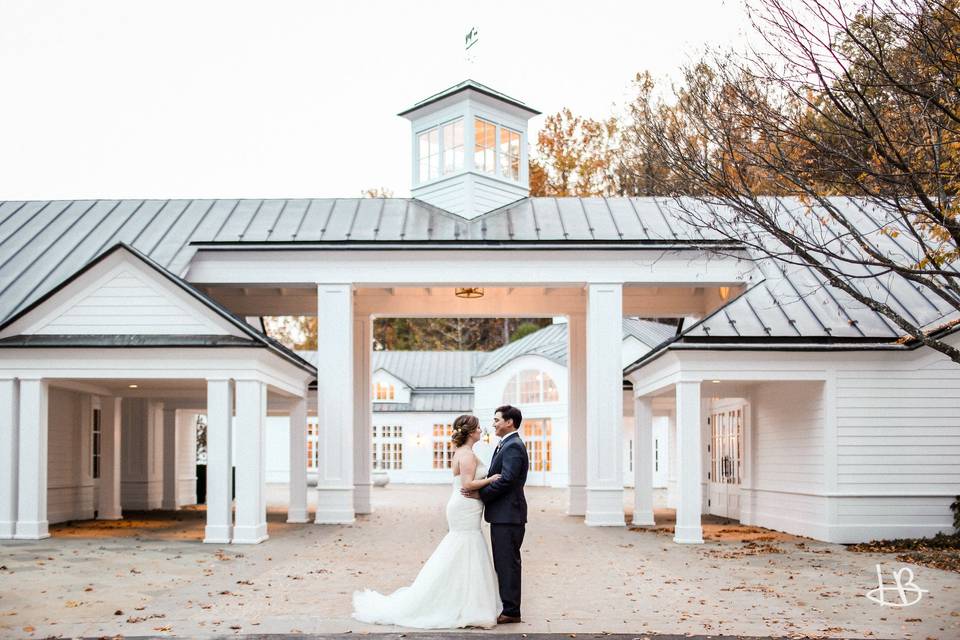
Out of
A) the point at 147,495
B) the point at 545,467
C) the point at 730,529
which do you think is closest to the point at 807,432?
the point at 730,529

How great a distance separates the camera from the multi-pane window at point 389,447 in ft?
158

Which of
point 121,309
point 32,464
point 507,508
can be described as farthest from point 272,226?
point 507,508

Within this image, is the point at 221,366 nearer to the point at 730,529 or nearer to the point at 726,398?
the point at 730,529

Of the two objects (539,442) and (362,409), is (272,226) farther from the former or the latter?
(539,442)

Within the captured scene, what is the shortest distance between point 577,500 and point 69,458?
11.7m

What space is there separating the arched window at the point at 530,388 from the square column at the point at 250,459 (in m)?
25.8

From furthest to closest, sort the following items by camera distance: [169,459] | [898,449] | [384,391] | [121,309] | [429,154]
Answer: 1. [384,391]
2. [169,459]
3. [429,154]
4. [898,449]
5. [121,309]

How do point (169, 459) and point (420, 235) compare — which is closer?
point (420, 235)

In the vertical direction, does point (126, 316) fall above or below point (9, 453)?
above

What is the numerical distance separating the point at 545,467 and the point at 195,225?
76.5 feet

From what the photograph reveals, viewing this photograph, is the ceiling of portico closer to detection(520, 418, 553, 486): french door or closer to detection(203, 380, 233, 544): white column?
detection(203, 380, 233, 544): white column

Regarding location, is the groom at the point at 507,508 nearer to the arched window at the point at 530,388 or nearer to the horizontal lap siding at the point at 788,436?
the horizontal lap siding at the point at 788,436

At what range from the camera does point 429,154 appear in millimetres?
25609

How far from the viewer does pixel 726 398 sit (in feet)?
77.2
